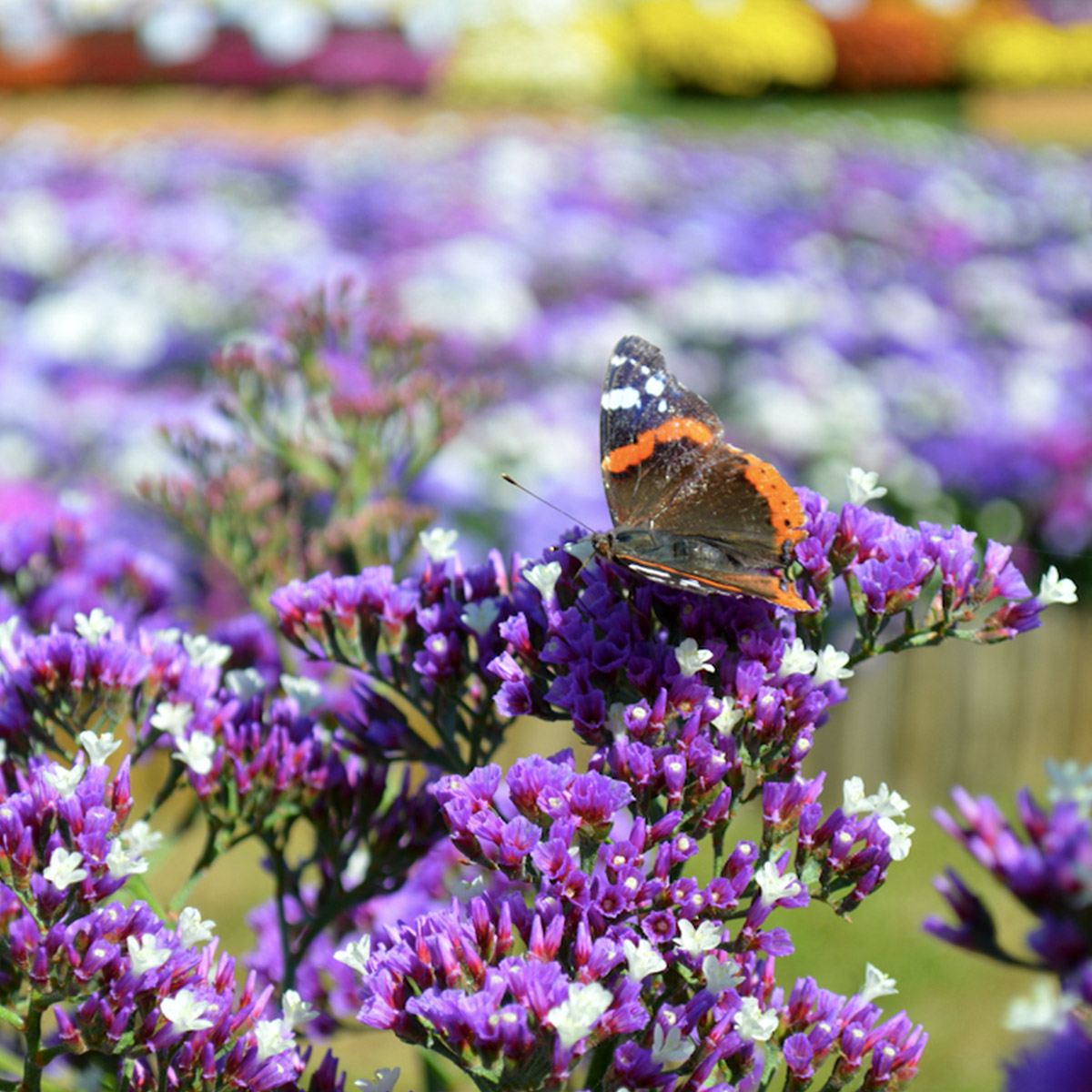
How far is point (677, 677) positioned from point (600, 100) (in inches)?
1158

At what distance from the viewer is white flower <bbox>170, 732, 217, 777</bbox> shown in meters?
2.06

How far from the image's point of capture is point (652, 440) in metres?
2.45

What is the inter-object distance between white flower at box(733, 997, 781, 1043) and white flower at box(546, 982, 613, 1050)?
0.22 m

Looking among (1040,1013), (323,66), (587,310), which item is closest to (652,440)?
(1040,1013)

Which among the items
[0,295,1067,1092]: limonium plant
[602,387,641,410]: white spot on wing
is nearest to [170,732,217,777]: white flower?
[0,295,1067,1092]: limonium plant

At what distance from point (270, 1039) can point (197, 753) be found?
52 centimetres

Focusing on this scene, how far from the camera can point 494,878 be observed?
8.38 feet

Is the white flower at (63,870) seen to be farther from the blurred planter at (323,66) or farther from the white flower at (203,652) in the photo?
the blurred planter at (323,66)

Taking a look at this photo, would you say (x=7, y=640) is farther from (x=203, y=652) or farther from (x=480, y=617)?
(x=480, y=617)

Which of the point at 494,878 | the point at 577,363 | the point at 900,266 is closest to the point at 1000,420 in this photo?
the point at 577,363

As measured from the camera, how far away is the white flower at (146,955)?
1.71 m

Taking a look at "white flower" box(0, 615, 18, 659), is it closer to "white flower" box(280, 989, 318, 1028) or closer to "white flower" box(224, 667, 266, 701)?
"white flower" box(224, 667, 266, 701)

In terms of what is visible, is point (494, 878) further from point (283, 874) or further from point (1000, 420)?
point (1000, 420)

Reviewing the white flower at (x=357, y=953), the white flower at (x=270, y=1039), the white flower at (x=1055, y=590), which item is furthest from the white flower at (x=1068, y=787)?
the white flower at (x=270, y=1039)
